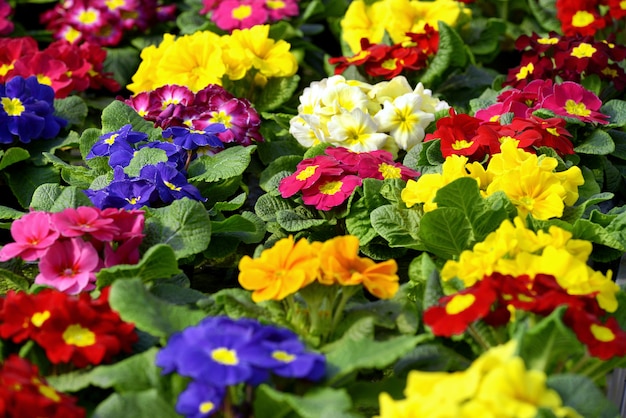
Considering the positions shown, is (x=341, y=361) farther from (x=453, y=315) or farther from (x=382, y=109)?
(x=382, y=109)

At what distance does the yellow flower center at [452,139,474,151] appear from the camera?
294 cm

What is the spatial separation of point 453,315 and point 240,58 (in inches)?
72.2

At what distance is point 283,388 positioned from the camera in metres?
1.93

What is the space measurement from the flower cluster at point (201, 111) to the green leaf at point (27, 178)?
0.35 meters

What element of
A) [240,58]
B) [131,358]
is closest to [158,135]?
[240,58]

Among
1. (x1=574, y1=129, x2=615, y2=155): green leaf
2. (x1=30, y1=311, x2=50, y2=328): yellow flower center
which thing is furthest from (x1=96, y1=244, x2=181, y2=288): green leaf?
(x1=574, y1=129, x2=615, y2=155): green leaf

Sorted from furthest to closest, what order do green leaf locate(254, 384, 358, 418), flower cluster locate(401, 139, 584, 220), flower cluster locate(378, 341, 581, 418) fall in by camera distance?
flower cluster locate(401, 139, 584, 220)
green leaf locate(254, 384, 358, 418)
flower cluster locate(378, 341, 581, 418)

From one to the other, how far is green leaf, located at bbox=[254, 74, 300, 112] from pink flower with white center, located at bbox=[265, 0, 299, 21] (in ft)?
1.87

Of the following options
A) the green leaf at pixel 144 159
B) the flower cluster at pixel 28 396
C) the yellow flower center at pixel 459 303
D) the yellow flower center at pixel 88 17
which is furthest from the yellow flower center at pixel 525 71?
the flower cluster at pixel 28 396

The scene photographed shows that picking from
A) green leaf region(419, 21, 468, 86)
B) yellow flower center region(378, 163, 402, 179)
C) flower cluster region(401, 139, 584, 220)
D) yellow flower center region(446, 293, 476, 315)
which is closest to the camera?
yellow flower center region(446, 293, 476, 315)

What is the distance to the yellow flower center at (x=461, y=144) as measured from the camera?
9.65 feet

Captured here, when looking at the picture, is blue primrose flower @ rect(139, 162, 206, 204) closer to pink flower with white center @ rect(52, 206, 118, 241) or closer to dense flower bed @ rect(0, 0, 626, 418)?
dense flower bed @ rect(0, 0, 626, 418)

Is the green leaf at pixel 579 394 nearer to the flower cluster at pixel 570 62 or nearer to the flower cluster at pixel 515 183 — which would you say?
the flower cluster at pixel 515 183

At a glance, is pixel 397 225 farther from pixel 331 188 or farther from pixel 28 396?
pixel 28 396
